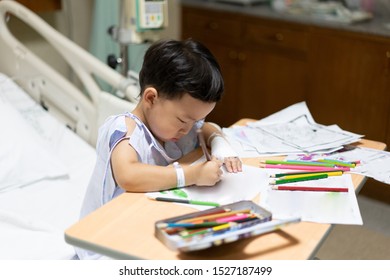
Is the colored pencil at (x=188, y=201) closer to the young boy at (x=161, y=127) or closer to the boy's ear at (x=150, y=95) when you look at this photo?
the young boy at (x=161, y=127)

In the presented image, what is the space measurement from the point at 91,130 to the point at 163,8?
22.6 inches

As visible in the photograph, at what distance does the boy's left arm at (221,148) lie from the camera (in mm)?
1312

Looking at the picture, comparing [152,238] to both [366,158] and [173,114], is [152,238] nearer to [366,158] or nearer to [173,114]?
[173,114]

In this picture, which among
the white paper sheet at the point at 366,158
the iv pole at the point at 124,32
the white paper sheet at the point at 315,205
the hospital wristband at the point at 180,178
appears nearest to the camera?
the white paper sheet at the point at 315,205

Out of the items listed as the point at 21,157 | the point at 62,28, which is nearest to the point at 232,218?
the point at 21,157

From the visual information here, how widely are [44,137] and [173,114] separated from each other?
1009 mm

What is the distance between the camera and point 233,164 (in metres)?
1.31

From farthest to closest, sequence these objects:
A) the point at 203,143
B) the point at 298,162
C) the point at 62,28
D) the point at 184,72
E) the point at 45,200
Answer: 1. the point at 62,28
2. the point at 45,200
3. the point at 203,143
4. the point at 298,162
5. the point at 184,72

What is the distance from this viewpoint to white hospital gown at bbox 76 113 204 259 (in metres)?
1.25

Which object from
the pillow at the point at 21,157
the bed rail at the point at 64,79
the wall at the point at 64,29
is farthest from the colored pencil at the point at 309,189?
the wall at the point at 64,29

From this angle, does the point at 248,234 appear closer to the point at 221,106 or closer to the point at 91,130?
the point at 91,130

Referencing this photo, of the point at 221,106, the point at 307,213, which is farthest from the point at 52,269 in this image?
the point at 221,106

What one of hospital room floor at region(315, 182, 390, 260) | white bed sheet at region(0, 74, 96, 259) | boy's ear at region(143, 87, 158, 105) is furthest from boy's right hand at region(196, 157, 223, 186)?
hospital room floor at region(315, 182, 390, 260)

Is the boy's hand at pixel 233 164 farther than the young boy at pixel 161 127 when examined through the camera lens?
Yes
